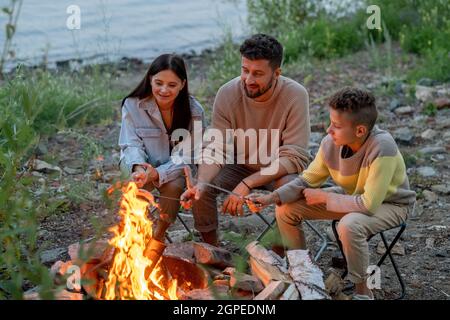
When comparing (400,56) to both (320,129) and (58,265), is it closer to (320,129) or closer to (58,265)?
(320,129)

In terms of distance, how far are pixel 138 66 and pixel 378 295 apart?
20.0ft

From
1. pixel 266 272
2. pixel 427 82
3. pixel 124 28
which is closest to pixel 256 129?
pixel 266 272

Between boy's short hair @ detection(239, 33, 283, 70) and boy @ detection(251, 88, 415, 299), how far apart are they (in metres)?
0.57

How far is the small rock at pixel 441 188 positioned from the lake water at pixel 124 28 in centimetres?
481

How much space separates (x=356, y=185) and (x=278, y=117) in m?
0.71

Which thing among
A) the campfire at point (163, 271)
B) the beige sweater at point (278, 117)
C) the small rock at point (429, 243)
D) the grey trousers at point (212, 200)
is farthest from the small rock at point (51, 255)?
the small rock at point (429, 243)

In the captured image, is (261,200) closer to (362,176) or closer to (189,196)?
(189,196)

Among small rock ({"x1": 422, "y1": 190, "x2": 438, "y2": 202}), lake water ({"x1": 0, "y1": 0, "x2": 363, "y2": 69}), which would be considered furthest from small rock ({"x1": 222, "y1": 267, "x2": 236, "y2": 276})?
lake water ({"x1": 0, "y1": 0, "x2": 363, "y2": 69})

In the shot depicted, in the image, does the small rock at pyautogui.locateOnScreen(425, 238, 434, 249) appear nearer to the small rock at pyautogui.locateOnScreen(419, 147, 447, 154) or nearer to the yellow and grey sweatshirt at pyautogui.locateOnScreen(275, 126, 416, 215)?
the yellow and grey sweatshirt at pyautogui.locateOnScreen(275, 126, 416, 215)

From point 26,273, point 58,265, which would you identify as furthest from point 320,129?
point 26,273

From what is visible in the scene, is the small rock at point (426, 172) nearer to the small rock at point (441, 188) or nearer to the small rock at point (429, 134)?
the small rock at point (441, 188)

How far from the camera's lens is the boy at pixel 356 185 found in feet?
12.5

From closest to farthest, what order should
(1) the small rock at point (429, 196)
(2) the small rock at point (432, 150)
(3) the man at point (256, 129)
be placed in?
(3) the man at point (256, 129) < (1) the small rock at point (429, 196) < (2) the small rock at point (432, 150)

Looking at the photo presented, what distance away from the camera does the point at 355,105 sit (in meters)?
3.81
